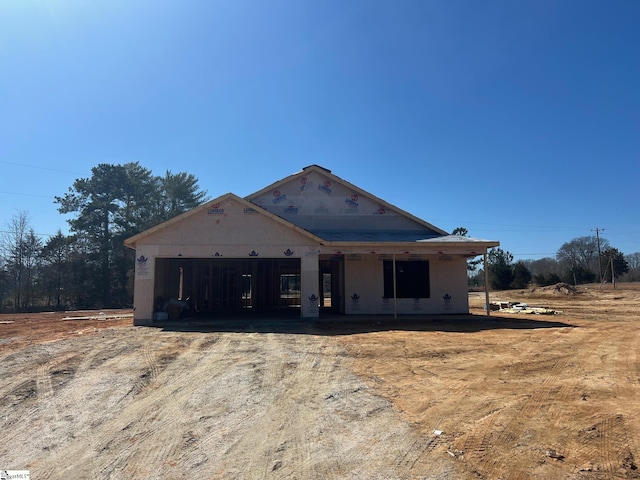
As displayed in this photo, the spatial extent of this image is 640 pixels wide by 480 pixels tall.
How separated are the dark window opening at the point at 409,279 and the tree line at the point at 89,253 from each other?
26167mm

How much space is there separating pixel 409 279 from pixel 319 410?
12.2 metres

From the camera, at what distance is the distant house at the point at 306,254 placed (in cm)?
1457

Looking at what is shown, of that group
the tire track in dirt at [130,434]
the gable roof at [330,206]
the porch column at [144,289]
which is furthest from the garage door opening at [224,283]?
the tire track in dirt at [130,434]

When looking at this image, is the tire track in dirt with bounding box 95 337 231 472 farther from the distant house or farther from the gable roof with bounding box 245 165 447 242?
the gable roof with bounding box 245 165 447 242

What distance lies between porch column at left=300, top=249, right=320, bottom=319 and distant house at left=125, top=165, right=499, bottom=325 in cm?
4

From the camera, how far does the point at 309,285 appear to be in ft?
48.9

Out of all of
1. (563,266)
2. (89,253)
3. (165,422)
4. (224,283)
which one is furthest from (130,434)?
(563,266)

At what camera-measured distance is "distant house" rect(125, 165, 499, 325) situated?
47.8 ft

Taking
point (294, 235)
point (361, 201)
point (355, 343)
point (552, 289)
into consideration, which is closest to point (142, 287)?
point (294, 235)

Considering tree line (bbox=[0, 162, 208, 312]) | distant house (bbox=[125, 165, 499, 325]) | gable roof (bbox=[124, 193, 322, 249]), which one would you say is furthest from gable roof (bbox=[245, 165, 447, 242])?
tree line (bbox=[0, 162, 208, 312])

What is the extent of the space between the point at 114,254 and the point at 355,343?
30383 millimetres

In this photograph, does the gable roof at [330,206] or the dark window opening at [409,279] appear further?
the gable roof at [330,206]

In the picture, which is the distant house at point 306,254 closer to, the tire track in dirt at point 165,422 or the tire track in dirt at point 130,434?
the tire track in dirt at point 165,422

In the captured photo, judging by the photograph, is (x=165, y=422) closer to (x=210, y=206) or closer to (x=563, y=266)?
(x=210, y=206)
